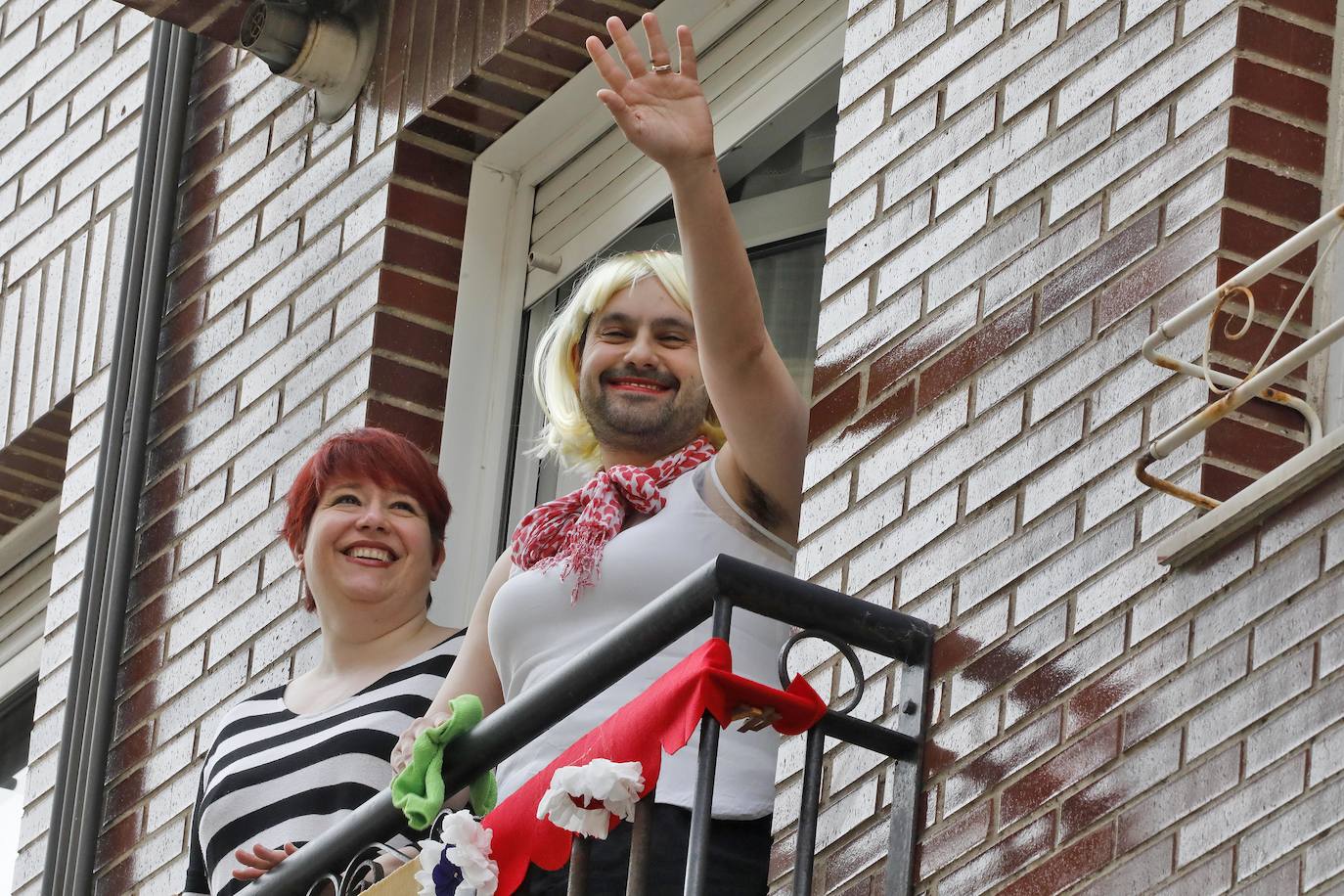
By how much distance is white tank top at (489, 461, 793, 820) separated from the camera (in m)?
3.90

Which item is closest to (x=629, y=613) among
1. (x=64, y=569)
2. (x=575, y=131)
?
(x=575, y=131)

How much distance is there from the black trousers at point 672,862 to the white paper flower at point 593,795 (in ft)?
0.26

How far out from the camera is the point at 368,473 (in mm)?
4871

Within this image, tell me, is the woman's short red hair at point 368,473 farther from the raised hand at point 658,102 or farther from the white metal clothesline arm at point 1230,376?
the white metal clothesline arm at point 1230,376

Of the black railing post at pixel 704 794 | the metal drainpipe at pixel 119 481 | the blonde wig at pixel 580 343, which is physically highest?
the metal drainpipe at pixel 119 481

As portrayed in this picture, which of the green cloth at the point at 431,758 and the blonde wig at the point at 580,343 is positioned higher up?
the blonde wig at the point at 580,343

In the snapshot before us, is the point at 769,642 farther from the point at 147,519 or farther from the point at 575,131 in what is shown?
the point at 147,519

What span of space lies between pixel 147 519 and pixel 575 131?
139 centimetres

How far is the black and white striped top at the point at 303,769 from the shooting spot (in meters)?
4.52

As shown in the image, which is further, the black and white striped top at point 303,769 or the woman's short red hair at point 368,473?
the woman's short red hair at point 368,473

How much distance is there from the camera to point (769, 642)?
3.93 metres

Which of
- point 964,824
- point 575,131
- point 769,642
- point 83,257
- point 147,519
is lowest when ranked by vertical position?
point 964,824

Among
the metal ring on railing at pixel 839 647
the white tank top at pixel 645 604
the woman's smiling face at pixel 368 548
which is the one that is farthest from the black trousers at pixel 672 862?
the woman's smiling face at pixel 368 548

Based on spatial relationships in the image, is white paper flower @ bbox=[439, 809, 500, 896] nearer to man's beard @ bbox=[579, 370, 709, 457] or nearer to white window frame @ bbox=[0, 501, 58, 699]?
man's beard @ bbox=[579, 370, 709, 457]
